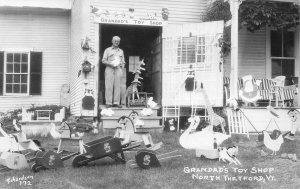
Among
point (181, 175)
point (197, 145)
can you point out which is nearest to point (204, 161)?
point (197, 145)

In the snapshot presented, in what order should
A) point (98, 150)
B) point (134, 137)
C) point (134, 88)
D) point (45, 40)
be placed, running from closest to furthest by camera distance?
1. point (98, 150)
2. point (134, 137)
3. point (134, 88)
4. point (45, 40)

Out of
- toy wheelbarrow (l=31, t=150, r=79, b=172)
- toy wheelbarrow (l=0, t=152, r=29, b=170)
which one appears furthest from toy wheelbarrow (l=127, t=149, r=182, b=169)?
toy wheelbarrow (l=0, t=152, r=29, b=170)

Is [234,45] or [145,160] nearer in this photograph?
[145,160]

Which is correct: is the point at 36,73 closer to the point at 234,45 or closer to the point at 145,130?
the point at 145,130

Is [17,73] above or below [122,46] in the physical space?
below

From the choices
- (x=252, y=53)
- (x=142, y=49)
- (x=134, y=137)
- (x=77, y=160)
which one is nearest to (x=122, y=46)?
(x=142, y=49)

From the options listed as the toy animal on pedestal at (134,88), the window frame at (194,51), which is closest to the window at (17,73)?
the toy animal on pedestal at (134,88)

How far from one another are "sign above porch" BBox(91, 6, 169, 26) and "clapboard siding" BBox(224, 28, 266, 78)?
2672mm

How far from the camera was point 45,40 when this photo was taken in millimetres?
13789

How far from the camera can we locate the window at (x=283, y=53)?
13016 millimetres

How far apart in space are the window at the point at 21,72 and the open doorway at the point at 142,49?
6.61 ft

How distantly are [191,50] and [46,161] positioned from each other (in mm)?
6323

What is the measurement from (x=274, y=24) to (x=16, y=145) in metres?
8.02

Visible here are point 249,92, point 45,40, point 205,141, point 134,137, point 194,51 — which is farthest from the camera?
point 45,40
